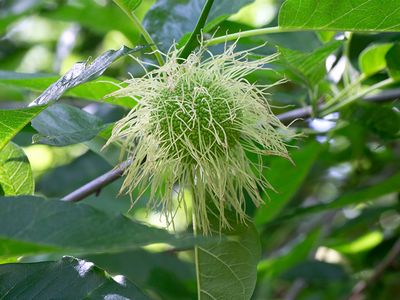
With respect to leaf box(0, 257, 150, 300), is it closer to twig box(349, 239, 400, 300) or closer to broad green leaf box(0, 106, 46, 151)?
broad green leaf box(0, 106, 46, 151)

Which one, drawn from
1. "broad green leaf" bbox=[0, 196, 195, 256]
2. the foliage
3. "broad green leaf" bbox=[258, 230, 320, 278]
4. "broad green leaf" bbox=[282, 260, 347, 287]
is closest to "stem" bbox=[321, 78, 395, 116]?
the foliage

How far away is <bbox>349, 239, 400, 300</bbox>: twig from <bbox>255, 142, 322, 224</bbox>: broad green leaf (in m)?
0.38

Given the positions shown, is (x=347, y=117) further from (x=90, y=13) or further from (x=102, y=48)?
(x=102, y=48)

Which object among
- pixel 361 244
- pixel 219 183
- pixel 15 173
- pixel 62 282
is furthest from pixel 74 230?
pixel 361 244

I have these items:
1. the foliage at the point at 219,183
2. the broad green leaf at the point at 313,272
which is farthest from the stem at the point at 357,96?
the broad green leaf at the point at 313,272

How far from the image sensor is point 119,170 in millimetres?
1078

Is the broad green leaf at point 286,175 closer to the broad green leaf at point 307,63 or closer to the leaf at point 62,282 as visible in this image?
the broad green leaf at point 307,63

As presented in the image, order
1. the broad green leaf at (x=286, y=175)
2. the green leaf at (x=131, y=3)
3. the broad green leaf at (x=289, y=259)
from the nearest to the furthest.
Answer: the green leaf at (x=131, y=3), the broad green leaf at (x=286, y=175), the broad green leaf at (x=289, y=259)

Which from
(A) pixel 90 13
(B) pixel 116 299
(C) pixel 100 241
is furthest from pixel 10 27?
(C) pixel 100 241

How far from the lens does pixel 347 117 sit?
134 centimetres

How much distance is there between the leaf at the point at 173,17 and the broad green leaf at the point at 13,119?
35 centimetres

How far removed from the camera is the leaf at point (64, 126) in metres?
1.00

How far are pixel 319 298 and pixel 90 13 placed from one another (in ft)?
3.70

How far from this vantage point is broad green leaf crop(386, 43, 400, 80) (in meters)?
1.27
